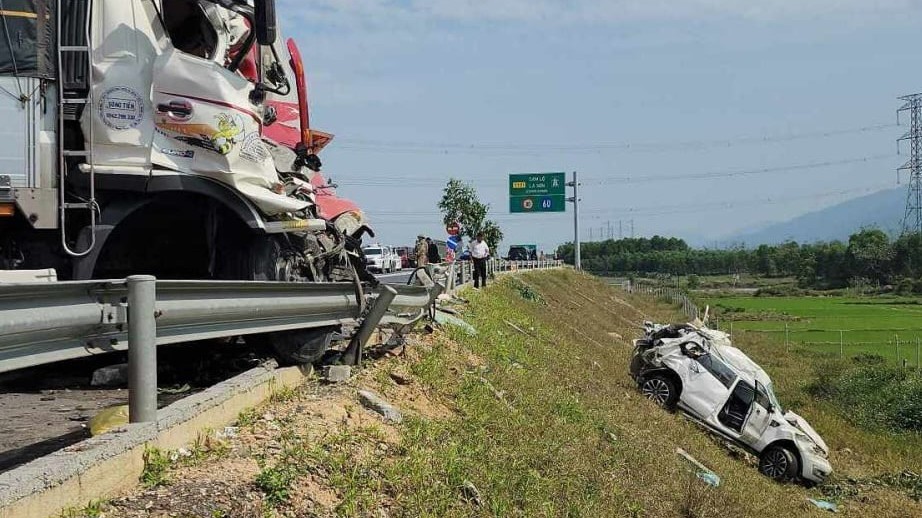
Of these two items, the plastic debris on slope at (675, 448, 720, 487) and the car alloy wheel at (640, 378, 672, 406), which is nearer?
the plastic debris on slope at (675, 448, 720, 487)

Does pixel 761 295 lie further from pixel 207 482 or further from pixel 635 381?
pixel 207 482

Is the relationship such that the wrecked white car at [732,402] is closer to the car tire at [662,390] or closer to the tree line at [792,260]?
the car tire at [662,390]

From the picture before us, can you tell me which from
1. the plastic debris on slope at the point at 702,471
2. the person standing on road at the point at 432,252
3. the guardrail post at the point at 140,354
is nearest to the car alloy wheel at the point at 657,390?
the plastic debris on slope at the point at 702,471

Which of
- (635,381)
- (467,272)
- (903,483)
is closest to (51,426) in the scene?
(635,381)

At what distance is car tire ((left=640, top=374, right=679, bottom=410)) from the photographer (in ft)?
56.0

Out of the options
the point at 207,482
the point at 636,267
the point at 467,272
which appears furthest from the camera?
the point at 636,267

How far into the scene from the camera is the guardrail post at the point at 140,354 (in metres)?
3.93

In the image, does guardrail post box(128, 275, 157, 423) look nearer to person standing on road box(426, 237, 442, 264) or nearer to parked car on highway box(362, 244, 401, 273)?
person standing on road box(426, 237, 442, 264)

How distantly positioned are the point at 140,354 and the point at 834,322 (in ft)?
203

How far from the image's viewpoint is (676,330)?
18.5m

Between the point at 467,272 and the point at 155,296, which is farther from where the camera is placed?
the point at 467,272

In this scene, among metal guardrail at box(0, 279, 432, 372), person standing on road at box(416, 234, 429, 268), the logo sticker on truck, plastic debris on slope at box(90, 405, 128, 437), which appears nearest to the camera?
metal guardrail at box(0, 279, 432, 372)

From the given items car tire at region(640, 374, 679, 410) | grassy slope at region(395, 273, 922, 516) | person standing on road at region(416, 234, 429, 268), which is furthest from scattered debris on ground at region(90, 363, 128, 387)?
car tire at region(640, 374, 679, 410)

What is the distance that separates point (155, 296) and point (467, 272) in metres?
22.4
